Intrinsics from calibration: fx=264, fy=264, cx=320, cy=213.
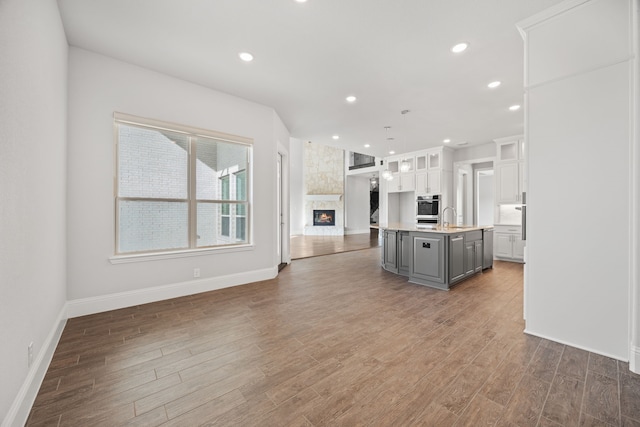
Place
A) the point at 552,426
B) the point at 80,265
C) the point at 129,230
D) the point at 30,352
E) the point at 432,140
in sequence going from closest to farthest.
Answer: the point at 552,426 → the point at 30,352 → the point at 80,265 → the point at 129,230 → the point at 432,140

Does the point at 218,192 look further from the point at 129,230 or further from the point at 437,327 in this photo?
the point at 437,327

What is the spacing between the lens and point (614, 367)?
1.97 meters

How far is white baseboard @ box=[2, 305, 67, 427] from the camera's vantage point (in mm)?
1386

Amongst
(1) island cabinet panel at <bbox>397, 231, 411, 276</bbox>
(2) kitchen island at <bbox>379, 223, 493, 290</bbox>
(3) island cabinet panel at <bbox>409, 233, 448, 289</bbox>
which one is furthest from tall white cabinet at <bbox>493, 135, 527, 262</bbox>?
(3) island cabinet panel at <bbox>409, 233, 448, 289</bbox>

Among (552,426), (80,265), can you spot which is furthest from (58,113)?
(552,426)

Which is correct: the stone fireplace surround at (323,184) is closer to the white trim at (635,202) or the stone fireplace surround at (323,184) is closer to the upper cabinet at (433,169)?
the upper cabinet at (433,169)

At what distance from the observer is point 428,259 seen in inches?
164

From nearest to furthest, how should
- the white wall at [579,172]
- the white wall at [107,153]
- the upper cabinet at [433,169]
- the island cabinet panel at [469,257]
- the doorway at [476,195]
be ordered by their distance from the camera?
the white wall at [579,172], the white wall at [107,153], the island cabinet panel at [469,257], the upper cabinet at [433,169], the doorway at [476,195]

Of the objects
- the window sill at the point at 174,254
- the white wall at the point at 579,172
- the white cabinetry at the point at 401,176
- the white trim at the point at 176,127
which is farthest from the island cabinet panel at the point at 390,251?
the white cabinetry at the point at 401,176

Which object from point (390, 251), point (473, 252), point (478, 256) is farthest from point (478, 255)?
point (390, 251)

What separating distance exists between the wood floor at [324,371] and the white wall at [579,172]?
1.11 ft

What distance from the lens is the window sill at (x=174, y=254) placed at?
317cm

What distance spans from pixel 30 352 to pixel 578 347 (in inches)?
162

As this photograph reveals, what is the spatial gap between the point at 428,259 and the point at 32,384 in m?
4.33
